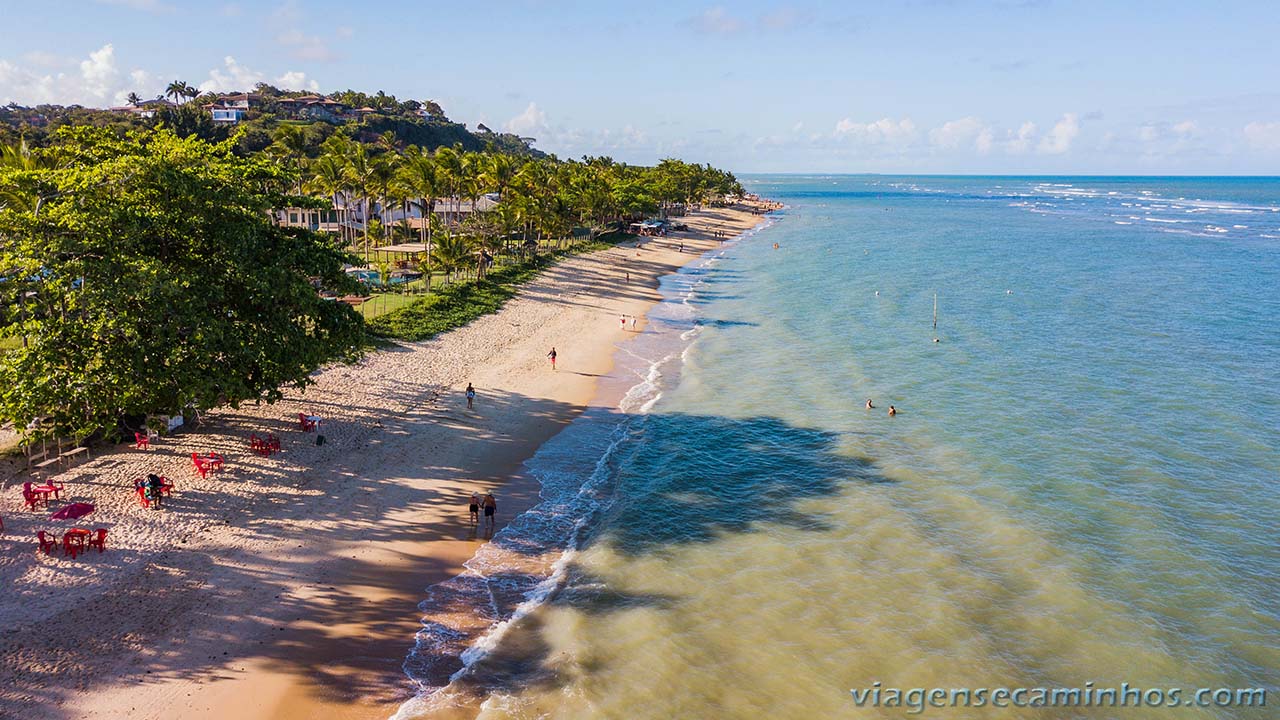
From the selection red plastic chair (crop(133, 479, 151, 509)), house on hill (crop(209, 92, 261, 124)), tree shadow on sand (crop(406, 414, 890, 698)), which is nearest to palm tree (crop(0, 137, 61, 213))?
red plastic chair (crop(133, 479, 151, 509))

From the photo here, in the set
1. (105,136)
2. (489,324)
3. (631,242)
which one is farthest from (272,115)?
(105,136)

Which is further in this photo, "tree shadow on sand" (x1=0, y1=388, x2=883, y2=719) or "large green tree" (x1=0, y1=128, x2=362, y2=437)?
"large green tree" (x1=0, y1=128, x2=362, y2=437)

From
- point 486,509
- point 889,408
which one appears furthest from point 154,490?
point 889,408

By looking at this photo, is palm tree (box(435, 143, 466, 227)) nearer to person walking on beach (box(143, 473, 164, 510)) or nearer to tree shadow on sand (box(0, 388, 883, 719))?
tree shadow on sand (box(0, 388, 883, 719))

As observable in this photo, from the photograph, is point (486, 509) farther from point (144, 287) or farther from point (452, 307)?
point (452, 307)

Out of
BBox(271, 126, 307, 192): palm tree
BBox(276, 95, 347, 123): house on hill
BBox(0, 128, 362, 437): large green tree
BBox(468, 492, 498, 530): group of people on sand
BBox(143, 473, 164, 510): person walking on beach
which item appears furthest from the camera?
BBox(276, 95, 347, 123): house on hill

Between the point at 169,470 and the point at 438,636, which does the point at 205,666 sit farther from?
the point at 169,470
